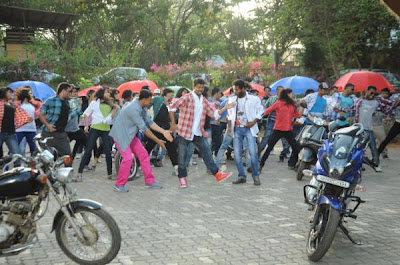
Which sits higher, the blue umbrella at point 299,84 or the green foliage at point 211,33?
the green foliage at point 211,33

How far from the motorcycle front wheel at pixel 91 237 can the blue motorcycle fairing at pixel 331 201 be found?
190 centimetres

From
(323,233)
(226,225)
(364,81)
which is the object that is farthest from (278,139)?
(323,233)

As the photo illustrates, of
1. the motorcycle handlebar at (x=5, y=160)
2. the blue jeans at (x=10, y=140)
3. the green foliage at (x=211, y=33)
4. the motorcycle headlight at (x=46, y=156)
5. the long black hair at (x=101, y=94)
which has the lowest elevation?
the blue jeans at (x=10, y=140)

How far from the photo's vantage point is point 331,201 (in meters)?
5.03

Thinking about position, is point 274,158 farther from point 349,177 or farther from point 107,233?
point 107,233

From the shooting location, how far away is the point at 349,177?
5316mm

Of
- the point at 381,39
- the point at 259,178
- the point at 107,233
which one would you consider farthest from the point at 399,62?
the point at 107,233

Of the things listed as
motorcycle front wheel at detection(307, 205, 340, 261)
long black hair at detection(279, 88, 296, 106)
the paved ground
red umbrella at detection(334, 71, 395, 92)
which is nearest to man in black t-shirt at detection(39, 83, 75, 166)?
the paved ground

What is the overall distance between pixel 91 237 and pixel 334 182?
89.7 inches

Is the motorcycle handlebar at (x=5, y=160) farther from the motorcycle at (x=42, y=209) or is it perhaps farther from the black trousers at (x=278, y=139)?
the black trousers at (x=278, y=139)

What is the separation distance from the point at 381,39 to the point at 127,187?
15.5 meters

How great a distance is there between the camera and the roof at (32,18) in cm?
2709

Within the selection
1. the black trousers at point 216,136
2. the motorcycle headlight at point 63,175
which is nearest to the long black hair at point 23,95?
the black trousers at point 216,136

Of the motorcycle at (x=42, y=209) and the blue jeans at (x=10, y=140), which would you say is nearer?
the motorcycle at (x=42, y=209)
